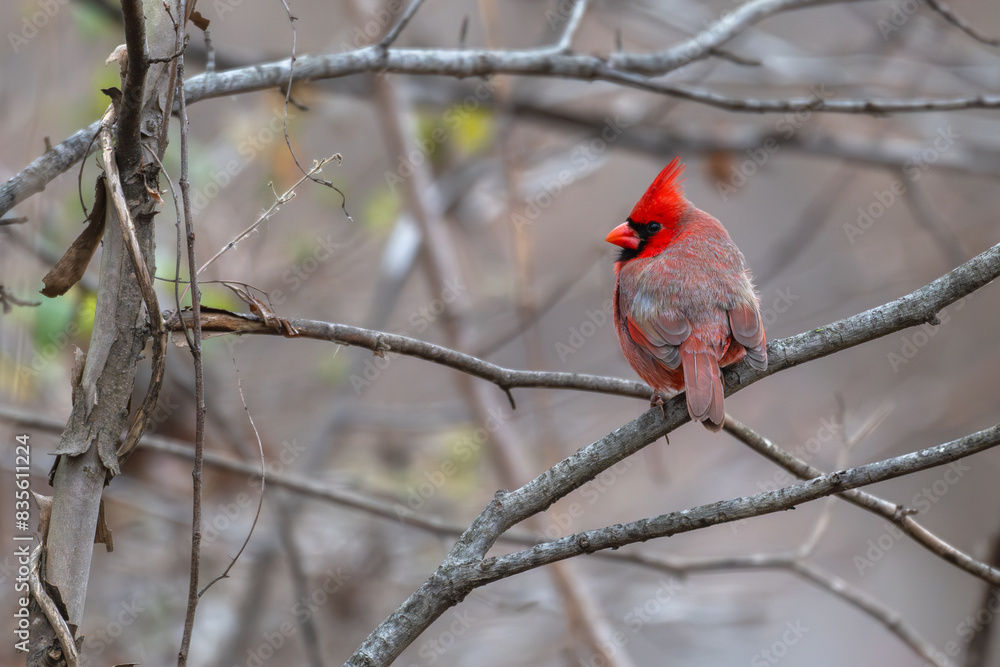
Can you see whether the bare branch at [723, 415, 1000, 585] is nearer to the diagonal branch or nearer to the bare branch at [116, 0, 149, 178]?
the diagonal branch

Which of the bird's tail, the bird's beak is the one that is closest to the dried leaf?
the bird's tail

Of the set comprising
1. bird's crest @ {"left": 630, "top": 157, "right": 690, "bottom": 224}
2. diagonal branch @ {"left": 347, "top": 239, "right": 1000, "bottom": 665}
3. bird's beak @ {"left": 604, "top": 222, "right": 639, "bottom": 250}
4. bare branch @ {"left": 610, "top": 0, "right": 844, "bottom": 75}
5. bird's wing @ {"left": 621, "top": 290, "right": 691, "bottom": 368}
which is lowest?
diagonal branch @ {"left": 347, "top": 239, "right": 1000, "bottom": 665}

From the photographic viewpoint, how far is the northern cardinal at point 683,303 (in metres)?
2.32

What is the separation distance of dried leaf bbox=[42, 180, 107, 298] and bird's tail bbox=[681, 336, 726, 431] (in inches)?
54.8

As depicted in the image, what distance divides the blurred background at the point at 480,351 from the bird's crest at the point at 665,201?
0.52m

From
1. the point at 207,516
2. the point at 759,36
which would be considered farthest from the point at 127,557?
the point at 759,36

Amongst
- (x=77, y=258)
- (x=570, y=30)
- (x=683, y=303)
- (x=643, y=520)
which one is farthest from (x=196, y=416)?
(x=570, y=30)

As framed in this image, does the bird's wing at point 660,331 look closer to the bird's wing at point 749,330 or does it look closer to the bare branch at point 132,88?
the bird's wing at point 749,330

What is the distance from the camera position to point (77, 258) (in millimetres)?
1724

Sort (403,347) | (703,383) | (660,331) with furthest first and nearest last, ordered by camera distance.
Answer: (660,331)
(703,383)
(403,347)

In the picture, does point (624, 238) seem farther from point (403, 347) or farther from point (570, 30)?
point (403, 347)

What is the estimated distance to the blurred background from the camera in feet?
13.9

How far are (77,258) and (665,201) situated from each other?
2108 millimetres

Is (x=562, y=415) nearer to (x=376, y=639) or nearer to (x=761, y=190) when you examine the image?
(x=761, y=190)
